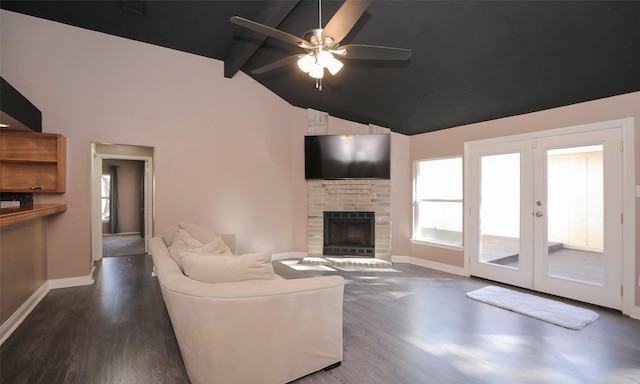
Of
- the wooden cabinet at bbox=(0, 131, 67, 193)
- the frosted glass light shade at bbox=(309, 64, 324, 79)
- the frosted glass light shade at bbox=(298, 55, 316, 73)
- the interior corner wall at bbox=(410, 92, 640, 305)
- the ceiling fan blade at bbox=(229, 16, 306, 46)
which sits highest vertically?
the ceiling fan blade at bbox=(229, 16, 306, 46)

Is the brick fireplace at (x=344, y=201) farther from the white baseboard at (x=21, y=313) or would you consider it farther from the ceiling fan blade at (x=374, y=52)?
the white baseboard at (x=21, y=313)

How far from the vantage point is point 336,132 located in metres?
5.80

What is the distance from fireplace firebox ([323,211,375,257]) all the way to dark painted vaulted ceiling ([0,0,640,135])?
186 cm

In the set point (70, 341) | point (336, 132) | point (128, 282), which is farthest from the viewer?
point (336, 132)

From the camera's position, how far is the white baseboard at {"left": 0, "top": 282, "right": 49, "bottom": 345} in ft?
8.60

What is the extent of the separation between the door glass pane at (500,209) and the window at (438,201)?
1.39ft

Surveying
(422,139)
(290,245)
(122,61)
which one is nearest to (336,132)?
(422,139)

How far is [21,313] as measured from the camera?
9.84ft

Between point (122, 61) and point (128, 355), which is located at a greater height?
point (122, 61)

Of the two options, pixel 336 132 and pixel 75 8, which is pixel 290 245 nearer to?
pixel 336 132

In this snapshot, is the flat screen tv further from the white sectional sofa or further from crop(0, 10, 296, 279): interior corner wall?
the white sectional sofa

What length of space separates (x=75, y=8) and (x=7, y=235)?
9.50 ft

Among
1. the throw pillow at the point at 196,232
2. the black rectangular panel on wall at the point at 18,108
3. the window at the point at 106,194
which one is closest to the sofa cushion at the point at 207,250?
the throw pillow at the point at 196,232

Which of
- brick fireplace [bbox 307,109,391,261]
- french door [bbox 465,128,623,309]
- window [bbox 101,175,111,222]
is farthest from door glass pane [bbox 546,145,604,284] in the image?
window [bbox 101,175,111,222]
